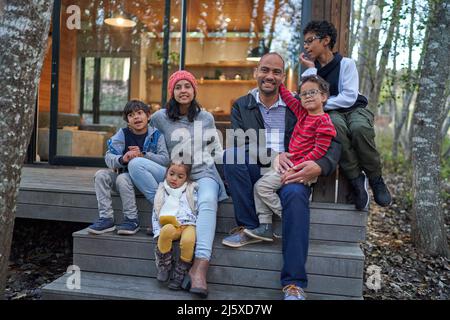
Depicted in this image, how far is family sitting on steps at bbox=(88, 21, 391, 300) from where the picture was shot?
2428mm

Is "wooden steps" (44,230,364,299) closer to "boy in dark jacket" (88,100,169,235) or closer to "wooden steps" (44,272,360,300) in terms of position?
"wooden steps" (44,272,360,300)

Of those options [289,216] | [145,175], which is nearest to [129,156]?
[145,175]

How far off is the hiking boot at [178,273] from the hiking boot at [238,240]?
0.26 meters

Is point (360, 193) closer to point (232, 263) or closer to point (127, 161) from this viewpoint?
point (232, 263)

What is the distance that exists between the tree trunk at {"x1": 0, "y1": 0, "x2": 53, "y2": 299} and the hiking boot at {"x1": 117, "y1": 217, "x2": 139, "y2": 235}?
0.69 meters

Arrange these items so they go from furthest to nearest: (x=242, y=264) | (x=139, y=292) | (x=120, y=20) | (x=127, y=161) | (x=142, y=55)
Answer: (x=142, y=55), (x=120, y=20), (x=127, y=161), (x=242, y=264), (x=139, y=292)

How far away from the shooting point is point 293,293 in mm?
2285

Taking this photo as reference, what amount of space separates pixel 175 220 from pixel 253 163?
60 centimetres

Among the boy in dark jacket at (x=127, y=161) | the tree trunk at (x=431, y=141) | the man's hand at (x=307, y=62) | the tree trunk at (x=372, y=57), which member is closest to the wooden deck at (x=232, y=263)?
the boy in dark jacket at (x=127, y=161)

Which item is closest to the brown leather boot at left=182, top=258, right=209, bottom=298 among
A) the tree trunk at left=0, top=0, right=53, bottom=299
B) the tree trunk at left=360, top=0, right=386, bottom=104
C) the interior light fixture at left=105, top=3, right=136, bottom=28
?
the tree trunk at left=0, top=0, right=53, bottom=299

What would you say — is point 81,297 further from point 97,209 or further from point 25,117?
point 25,117

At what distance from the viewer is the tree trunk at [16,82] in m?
2.07

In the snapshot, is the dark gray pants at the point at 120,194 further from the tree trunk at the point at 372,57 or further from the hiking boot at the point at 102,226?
the tree trunk at the point at 372,57
